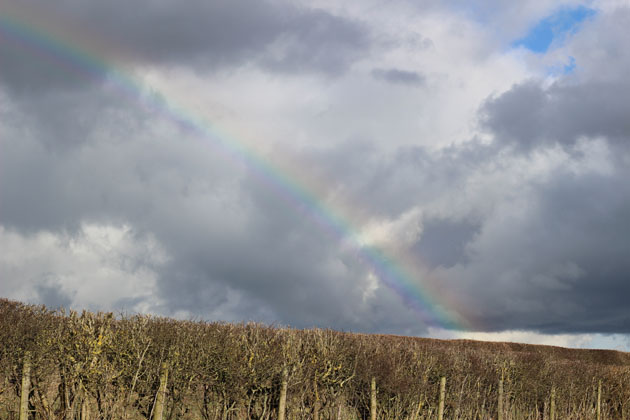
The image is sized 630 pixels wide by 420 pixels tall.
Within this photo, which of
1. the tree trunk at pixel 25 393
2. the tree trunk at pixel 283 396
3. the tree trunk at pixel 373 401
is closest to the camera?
the tree trunk at pixel 25 393

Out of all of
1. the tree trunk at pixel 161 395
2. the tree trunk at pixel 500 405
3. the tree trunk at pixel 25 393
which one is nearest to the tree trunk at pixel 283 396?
the tree trunk at pixel 161 395

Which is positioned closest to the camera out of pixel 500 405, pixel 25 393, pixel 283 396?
pixel 25 393

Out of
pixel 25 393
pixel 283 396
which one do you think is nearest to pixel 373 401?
pixel 283 396

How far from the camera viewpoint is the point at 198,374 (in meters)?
19.4

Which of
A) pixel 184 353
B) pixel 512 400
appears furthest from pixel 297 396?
pixel 512 400

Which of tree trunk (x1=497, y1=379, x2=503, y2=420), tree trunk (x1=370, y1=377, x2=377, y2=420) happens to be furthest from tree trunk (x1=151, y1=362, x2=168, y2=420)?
tree trunk (x1=497, y1=379, x2=503, y2=420)

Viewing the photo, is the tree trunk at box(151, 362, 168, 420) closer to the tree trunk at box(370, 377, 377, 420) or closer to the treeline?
the treeline

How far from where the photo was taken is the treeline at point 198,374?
60.6 ft

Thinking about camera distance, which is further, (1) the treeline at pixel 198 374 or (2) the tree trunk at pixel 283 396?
(1) the treeline at pixel 198 374

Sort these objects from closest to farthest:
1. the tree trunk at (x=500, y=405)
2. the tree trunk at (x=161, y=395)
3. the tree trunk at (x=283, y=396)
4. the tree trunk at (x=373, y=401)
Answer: the tree trunk at (x=161, y=395), the tree trunk at (x=283, y=396), the tree trunk at (x=373, y=401), the tree trunk at (x=500, y=405)

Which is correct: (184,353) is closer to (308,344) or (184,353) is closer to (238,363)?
(238,363)

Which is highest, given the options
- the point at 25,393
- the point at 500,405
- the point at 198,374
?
the point at 198,374

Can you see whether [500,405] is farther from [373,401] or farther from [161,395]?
[161,395]

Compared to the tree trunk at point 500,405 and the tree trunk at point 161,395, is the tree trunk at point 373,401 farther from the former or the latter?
the tree trunk at point 500,405
